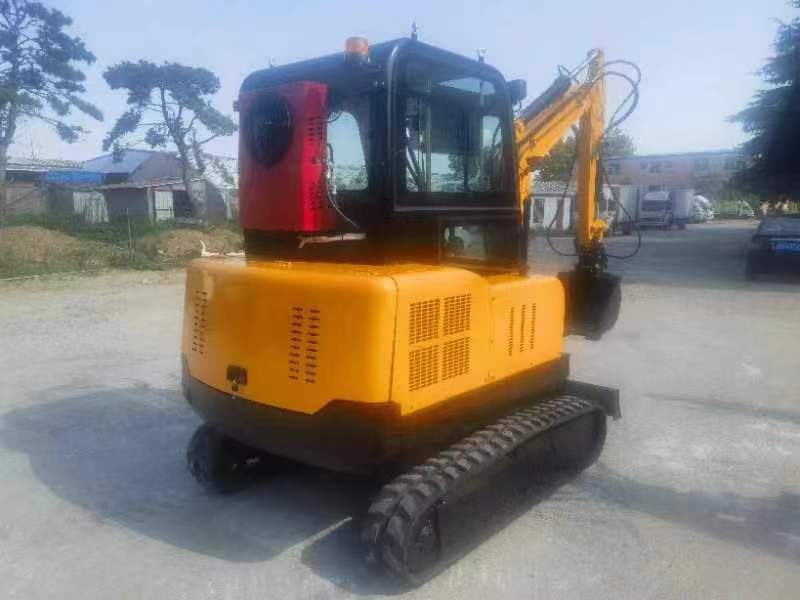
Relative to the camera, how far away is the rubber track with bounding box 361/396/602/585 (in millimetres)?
3234

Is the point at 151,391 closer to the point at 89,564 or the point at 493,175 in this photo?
the point at 89,564

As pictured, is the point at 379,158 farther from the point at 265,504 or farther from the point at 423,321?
the point at 265,504

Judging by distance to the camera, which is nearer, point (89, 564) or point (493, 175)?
point (89, 564)

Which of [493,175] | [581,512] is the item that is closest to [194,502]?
[581,512]

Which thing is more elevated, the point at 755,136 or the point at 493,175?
the point at 755,136

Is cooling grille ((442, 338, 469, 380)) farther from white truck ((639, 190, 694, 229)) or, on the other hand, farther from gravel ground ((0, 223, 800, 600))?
white truck ((639, 190, 694, 229))

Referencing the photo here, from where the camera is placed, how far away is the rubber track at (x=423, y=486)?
10.6ft

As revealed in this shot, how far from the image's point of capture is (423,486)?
3.35 m

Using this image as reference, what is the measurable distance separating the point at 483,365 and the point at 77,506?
278cm

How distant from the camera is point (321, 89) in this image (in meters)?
3.59

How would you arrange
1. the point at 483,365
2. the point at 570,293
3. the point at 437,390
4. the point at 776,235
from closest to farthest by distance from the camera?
the point at 437,390 < the point at 483,365 < the point at 570,293 < the point at 776,235

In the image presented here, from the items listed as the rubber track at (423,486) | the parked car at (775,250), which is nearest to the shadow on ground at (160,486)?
the rubber track at (423,486)

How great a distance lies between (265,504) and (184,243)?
17449 millimetres

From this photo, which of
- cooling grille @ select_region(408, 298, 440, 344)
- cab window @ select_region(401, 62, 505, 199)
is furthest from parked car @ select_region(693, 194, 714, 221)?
cooling grille @ select_region(408, 298, 440, 344)
